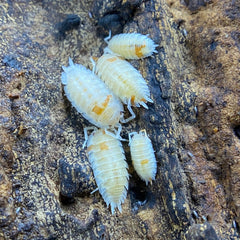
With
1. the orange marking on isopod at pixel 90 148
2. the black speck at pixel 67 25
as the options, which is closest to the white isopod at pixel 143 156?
the orange marking on isopod at pixel 90 148

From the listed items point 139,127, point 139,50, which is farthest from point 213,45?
point 139,127

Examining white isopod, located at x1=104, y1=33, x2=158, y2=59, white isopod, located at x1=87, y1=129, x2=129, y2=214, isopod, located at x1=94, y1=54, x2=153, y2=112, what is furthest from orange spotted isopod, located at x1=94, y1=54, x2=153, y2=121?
white isopod, located at x1=87, y1=129, x2=129, y2=214

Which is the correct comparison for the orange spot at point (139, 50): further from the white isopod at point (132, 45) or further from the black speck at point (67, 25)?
the black speck at point (67, 25)

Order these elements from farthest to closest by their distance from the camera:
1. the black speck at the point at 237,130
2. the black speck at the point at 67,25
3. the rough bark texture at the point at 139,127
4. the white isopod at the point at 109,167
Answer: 1. the black speck at the point at 67,25
2. the black speck at the point at 237,130
3. the white isopod at the point at 109,167
4. the rough bark texture at the point at 139,127

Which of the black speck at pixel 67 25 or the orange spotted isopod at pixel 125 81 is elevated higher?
the black speck at pixel 67 25

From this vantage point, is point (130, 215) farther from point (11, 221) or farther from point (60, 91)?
point (60, 91)

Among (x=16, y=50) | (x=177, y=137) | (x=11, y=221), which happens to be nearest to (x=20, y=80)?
(x=16, y=50)

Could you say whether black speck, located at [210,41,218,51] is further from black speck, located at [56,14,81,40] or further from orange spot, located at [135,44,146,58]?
black speck, located at [56,14,81,40]
